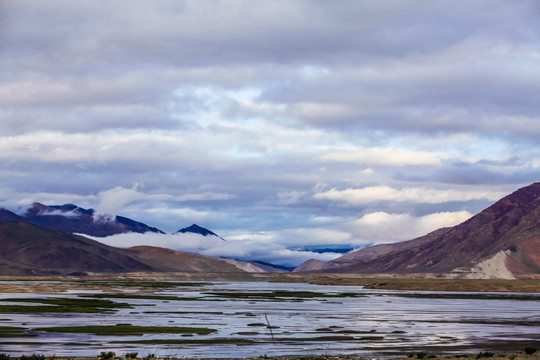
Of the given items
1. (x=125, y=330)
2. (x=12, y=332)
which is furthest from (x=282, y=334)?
(x=12, y=332)

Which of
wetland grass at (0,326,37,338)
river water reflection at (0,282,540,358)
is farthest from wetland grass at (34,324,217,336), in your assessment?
wetland grass at (0,326,37,338)

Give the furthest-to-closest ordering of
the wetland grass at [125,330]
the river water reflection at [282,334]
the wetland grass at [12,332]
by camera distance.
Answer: the wetland grass at [125,330]
the wetland grass at [12,332]
the river water reflection at [282,334]

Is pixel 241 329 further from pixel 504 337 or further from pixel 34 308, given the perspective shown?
pixel 34 308

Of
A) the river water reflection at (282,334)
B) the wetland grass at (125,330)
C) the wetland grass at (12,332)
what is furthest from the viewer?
the wetland grass at (125,330)

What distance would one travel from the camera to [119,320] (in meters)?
84.2

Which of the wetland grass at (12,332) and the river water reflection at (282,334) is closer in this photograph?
the river water reflection at (282,334)

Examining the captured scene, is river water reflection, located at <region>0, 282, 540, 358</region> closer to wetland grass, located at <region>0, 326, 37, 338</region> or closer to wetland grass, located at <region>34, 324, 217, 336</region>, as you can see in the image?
wetland grass, located at <region>0, 326, 37, 338</region>

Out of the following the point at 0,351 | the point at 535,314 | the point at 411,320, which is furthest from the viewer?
the point at 535,314

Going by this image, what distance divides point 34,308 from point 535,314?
73.5 meters

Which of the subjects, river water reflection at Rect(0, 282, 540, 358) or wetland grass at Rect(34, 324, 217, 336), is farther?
wetland grass at Rect(34, 324, 217, 336)

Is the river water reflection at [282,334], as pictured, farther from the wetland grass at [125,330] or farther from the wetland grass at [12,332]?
the wetland grass at [125,330]

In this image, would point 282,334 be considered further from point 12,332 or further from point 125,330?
point 12,332

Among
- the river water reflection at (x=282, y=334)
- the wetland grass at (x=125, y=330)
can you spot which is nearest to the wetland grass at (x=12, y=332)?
the river water reflection at (x=282, y=334)

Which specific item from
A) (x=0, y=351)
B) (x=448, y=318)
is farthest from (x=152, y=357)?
(x=448, y=318)
